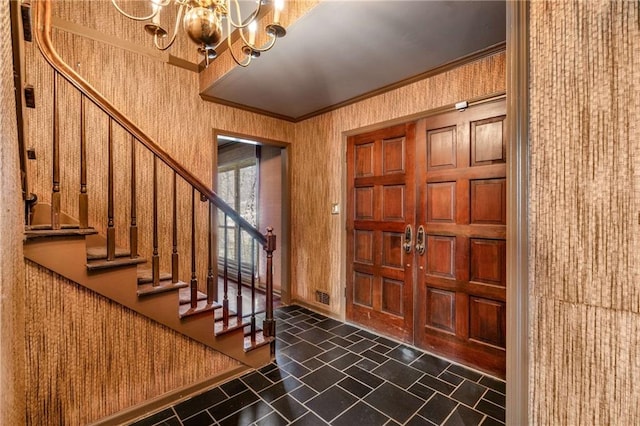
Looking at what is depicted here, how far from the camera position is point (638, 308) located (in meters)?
0.41

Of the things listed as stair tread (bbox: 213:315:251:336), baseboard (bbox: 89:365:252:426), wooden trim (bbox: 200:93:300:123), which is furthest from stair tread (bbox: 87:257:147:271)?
wooden trim (bbox: 200:93:300:123)

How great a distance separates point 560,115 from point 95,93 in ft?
7.09

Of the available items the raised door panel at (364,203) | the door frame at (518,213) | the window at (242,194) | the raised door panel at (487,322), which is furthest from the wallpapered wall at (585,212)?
the window at (242,194)

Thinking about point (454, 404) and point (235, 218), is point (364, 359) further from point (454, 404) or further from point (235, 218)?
point (235, 218)

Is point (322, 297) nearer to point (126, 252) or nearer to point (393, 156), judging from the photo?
point (393, 156)

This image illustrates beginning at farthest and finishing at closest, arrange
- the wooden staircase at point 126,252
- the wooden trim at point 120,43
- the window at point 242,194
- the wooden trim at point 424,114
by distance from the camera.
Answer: the window at point 242,194
the wooden trim at point 120,43
the wooden trim at point 424,114
the wooden staircase at point 126,252

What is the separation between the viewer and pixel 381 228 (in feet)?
9.95

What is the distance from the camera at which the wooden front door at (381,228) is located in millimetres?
2834

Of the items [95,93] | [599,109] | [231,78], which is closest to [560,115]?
[599,109]

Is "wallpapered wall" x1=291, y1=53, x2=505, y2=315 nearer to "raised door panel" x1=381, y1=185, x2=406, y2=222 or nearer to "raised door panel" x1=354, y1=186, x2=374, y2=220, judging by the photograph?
"raised door panel" x1=354, y1=186, x2=374, y2=220

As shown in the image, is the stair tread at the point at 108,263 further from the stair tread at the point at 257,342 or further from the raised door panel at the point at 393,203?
the raised door panel at the point at 393,203

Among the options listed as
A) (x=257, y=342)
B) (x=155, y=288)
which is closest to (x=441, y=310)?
(x=257, y=342)

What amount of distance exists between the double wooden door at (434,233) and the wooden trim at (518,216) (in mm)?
2003

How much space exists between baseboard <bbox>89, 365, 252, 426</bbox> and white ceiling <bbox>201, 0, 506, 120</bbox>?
254 cm
